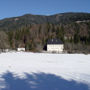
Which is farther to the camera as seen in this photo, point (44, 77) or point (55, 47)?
point (55, 47)

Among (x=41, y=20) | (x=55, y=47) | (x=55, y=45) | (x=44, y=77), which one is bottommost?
(x=55, y=47)

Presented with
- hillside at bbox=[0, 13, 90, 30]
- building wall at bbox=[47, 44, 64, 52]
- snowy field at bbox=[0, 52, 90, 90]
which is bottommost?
building wall at bbox=[47, 44, 64, 52]

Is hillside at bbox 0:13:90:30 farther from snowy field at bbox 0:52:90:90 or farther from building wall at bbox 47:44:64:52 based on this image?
snowy field at bbox 0:52:90:90

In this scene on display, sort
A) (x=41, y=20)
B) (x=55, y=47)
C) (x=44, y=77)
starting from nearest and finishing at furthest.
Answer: (x=44, y=77), (x=55, y=47), (x=41, y=20)

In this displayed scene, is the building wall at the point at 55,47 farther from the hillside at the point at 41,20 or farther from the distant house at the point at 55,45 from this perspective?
the hillside at the point at 41,20

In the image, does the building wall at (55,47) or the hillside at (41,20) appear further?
the hillside at (41,20)

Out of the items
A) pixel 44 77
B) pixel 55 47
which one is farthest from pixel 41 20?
pixel 44 77

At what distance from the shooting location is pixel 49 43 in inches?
2084

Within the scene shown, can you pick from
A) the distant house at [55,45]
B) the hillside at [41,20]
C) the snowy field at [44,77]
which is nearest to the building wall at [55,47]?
the distant house at [55,45]

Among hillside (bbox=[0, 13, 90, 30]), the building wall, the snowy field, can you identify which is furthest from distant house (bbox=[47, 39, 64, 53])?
the snowy field

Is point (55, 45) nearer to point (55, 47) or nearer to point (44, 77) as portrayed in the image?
point (55, 47)

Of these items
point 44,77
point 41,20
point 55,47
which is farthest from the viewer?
point 41,20

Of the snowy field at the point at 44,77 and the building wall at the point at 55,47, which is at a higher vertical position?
the snowy field at the point at 44,77

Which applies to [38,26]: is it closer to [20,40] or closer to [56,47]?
[20,40]
